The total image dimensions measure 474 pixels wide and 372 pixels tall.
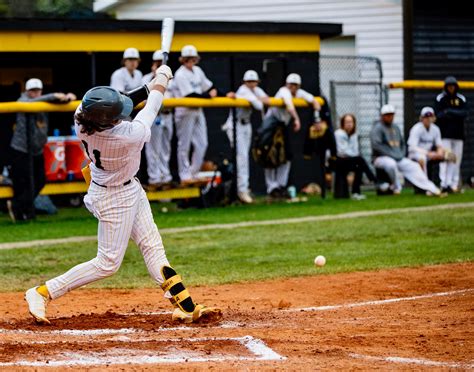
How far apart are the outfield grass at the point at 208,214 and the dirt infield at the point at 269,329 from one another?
4709 millimetres

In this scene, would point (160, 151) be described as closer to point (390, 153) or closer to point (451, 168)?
point (390, 153)

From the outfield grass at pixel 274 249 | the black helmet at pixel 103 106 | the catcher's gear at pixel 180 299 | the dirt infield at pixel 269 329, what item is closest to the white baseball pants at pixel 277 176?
the outfield grass at pixel 274 249

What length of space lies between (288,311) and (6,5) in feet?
59.2

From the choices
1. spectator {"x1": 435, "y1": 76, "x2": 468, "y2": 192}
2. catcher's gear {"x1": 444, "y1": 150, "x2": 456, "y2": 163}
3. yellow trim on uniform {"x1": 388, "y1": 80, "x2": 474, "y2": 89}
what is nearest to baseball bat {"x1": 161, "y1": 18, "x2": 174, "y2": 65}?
yellow trim on uniform {"x1": 388, "y1": 80, "x2": 474, "y2": 89}

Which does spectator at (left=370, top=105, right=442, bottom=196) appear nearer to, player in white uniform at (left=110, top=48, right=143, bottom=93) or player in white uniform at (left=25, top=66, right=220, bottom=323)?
player in white uniform at (left=110, top=48, right=143, bottom=93)

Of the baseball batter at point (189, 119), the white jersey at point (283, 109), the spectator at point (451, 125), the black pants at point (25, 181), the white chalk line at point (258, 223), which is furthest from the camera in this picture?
the spectator at point (451, 125)

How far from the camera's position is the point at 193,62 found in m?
17.0

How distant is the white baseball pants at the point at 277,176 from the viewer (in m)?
18.3

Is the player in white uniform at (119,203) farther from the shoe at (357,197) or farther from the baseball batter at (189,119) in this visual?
the shoe at (357,197)

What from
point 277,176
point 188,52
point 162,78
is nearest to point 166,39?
point 162,78

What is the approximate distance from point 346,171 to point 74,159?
16.1 ft

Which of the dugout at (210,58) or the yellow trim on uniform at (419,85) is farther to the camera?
the yellow trim on uniform at (419,85)

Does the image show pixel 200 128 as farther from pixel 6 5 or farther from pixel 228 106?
pixel 6 5

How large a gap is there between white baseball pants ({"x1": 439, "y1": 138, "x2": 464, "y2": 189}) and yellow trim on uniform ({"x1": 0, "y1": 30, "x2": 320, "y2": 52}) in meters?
3.57
